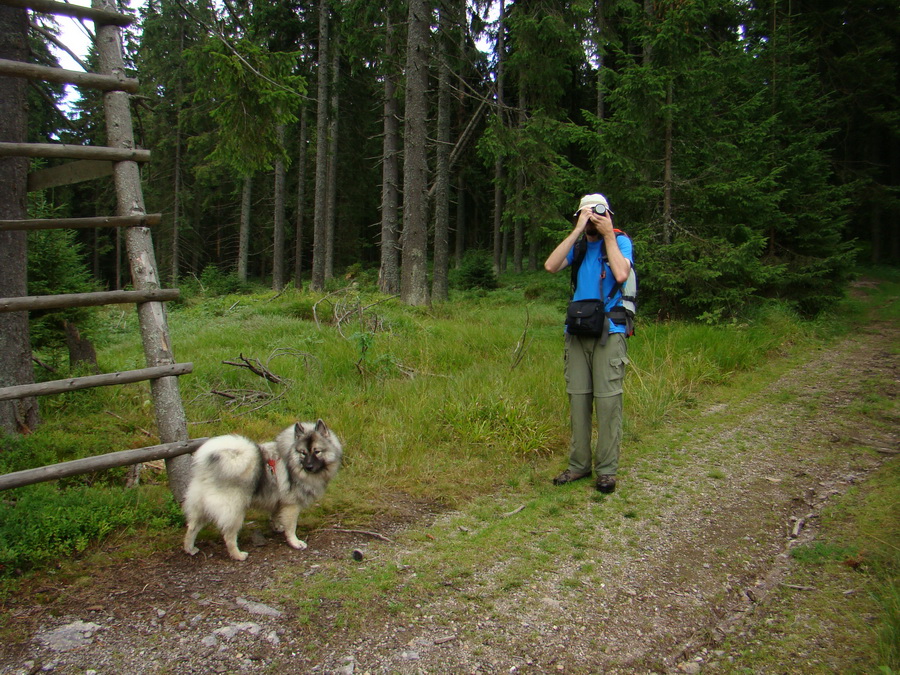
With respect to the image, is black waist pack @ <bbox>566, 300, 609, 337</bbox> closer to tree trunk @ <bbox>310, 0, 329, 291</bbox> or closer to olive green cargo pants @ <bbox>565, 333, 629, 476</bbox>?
olive green cargo pants @ <bbox>565, 333, 629, 476</bbox>

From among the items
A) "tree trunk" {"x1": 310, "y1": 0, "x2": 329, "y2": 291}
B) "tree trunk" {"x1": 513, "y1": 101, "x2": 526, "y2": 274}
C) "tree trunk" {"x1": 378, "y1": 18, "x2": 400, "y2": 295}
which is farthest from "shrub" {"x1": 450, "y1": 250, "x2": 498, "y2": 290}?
"tree trunk" {"x1": 378, "y1": 18, "x2": 400, "y2": 295}

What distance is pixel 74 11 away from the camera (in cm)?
407

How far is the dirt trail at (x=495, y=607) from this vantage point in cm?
260

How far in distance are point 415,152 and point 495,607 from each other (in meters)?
11.9

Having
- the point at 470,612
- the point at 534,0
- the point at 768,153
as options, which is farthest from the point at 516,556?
the point at 534,0

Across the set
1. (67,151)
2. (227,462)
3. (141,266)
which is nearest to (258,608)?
(227,462)

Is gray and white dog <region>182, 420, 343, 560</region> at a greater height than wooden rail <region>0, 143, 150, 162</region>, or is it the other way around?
wooden rail <region>0, 143, 150, 162</region>

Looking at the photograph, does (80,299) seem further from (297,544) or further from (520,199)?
(520,199)

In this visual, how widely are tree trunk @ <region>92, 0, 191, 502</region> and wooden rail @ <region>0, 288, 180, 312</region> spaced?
0.31 ft

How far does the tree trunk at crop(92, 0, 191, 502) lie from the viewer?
13.8 ft

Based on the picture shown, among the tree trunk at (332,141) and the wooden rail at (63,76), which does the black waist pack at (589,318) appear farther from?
the tree trunk at (332,141)

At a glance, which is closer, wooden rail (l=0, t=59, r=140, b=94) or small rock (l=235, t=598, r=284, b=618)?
small rock (l=235, t=598, r=284, b=618)

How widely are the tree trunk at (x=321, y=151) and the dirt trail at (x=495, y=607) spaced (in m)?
16.6

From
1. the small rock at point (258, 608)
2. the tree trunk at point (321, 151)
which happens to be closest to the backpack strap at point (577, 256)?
the small rock at point (258, 608)
